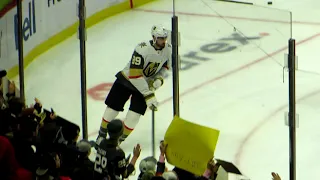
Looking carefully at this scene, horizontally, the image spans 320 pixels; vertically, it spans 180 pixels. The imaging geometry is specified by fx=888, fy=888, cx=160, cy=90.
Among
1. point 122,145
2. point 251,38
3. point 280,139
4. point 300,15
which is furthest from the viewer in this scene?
point 300,15

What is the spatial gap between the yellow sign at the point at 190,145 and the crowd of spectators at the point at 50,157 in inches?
1.3

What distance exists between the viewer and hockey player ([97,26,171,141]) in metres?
4.74

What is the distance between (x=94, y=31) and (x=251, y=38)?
142 centimetres

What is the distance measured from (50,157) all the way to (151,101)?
1447 mm

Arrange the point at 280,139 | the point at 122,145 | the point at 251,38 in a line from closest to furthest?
the point at 280,139 < the point at 251,38 < the point at 122,145

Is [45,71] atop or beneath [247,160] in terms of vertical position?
atop

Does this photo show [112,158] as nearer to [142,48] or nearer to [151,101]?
[151,101]

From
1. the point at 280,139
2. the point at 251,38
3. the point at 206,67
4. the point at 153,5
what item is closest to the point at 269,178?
the point at 280,139

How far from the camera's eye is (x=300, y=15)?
22.3 feet

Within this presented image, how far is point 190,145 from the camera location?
3.82 m

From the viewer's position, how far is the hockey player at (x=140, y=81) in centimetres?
474

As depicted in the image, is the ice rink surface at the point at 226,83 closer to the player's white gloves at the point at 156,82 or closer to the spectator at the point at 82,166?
the player's white gloves at the point at 156,82

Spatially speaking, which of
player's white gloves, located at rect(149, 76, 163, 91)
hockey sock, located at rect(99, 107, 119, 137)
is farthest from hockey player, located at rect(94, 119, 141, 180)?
hockey sock, located at rect(99, 107, 119, 137)

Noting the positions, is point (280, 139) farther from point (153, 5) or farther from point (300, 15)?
point (300, 15)
